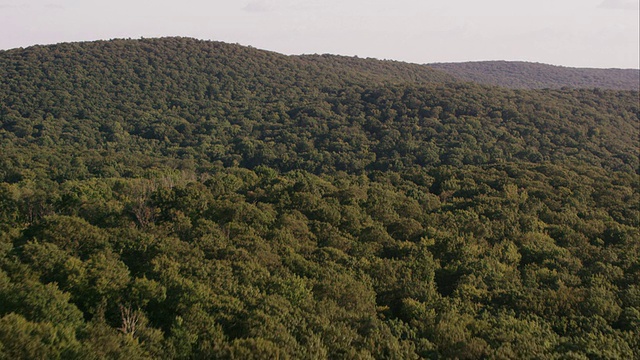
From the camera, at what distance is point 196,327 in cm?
1864

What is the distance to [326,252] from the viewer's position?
100ft

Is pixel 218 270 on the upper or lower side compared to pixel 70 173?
upper

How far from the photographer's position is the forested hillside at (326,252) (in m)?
18.1

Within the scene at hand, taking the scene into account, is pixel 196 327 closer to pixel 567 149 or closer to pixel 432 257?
pixel 432 257

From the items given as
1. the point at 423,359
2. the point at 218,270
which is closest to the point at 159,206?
the point at 218,270

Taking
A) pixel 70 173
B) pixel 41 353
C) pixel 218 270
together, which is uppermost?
pixel 41 353

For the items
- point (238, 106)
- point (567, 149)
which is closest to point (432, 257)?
point (567, 149)

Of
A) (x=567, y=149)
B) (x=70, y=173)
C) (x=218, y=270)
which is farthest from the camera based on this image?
(x=567, y=149)

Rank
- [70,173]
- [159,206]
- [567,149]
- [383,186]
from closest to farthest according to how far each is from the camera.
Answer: [159,206] → [383,186] → [70,173] → [567,149]

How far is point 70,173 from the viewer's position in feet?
215

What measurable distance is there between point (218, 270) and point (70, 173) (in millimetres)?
51858

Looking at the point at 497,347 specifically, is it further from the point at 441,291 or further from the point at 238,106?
the point at 238,106

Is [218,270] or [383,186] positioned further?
[383,186]

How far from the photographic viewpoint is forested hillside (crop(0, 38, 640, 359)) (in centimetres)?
1811
